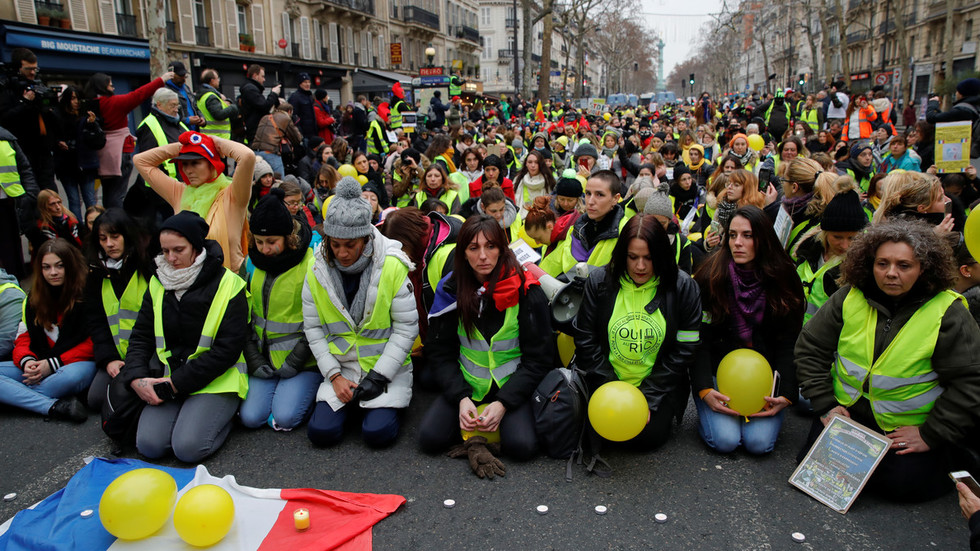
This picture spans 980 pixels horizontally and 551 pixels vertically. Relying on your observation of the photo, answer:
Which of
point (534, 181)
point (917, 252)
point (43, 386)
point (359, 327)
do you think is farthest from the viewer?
point (534, 181)

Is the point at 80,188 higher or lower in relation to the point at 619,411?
higher

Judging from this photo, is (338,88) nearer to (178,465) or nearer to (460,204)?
(460,204)

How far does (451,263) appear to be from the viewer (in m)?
4.39

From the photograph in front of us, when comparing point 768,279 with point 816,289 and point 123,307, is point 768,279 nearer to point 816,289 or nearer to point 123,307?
point 816,289

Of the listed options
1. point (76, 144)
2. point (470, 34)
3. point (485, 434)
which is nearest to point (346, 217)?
point (485, 434)

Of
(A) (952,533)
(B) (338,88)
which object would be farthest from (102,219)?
(B) (338,88)

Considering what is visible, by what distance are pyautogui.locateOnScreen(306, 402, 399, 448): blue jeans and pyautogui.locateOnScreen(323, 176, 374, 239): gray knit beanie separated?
3.73 ft

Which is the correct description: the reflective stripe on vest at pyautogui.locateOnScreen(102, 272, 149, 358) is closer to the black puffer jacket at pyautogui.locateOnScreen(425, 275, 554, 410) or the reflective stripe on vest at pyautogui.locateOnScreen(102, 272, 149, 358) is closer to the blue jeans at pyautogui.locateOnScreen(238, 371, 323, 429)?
the blue jeans at pyautogui.locateOnScreen(238, 371, 323, 429)

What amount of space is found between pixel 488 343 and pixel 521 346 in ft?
0.71

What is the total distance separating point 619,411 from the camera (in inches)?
139

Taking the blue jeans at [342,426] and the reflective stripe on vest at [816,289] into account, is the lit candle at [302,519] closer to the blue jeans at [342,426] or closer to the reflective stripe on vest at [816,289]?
the blue jeans at [342,426]

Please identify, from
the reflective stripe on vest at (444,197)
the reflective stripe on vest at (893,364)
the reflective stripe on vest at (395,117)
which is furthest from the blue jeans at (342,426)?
the reflective stripe on vest at (395,117)

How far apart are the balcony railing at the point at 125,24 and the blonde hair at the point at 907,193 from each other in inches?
853

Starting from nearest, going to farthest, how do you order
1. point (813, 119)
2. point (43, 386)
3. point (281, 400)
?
1. point (281, 400)
2. point (43, 386)
3. point (813, 119)
